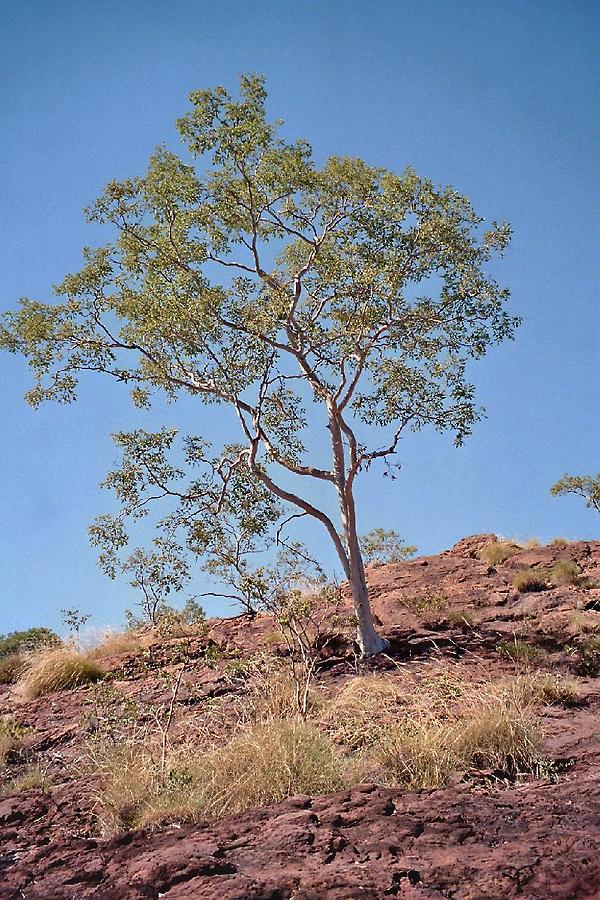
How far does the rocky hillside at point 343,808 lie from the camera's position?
425cm

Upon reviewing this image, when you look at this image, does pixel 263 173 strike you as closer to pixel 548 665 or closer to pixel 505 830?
pixel 548 665

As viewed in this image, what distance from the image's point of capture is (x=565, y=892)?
12.4 feet

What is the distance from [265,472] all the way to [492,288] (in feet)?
17.4

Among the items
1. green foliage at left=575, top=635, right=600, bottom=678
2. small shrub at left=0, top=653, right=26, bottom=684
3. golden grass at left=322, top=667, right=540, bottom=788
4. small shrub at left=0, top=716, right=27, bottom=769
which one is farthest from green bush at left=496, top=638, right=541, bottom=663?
small shrub at left=0, top=653, right=26, bottom=684

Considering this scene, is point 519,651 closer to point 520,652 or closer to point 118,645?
point 520,652

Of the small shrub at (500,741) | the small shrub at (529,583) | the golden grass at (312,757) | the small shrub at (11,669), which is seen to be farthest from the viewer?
the small shrub at (529,583)

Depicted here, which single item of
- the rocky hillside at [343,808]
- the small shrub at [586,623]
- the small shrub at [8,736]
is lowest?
the rocky hillside at [343,808]

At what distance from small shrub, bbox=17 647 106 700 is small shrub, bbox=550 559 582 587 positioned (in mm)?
9049

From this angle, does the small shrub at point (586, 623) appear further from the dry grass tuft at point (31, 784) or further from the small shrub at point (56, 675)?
the dry grass tuft at point (31, 784)

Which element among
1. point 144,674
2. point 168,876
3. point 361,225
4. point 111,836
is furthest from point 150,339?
point 168,876

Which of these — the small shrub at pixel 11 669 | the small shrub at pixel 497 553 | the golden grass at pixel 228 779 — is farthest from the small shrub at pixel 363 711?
the small shrub at pixel 497 553

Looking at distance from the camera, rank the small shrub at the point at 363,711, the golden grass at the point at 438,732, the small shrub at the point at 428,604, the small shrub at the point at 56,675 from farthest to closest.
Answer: the small shrub at the point at 428,604
the small shrub at the point at 56,675
the small shrub at the point at 363,711
the golden grass at the point at 438,732

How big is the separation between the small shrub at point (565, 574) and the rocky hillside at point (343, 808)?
2.17 meters

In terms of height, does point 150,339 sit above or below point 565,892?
above
